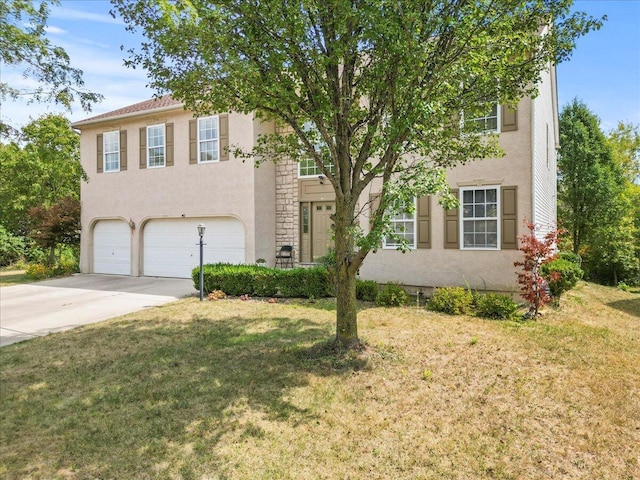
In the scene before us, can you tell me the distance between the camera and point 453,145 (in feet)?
21.1

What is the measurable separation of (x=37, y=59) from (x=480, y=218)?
9173 millimetres

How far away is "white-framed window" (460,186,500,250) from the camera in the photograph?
30.9 feet

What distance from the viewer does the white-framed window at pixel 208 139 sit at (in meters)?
13.5

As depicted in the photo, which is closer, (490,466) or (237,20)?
(490,466)

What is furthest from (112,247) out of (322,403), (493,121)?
(493,121)

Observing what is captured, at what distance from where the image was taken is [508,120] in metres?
9.25

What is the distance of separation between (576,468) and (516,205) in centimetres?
676

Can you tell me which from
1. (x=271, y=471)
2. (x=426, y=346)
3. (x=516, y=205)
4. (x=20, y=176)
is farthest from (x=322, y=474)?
(x=20, y=176)

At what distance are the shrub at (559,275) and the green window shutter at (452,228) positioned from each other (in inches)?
76.8

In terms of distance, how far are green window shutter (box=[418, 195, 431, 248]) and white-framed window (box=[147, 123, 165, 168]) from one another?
9.36 metres

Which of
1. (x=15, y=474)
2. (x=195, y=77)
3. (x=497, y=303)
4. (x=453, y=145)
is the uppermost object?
(x=195, y=77)

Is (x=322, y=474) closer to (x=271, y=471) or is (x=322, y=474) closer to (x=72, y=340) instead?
(x=271, y=471)

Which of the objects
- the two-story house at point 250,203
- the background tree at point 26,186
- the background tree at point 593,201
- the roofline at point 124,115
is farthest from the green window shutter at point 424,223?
the background tree at point 593,201

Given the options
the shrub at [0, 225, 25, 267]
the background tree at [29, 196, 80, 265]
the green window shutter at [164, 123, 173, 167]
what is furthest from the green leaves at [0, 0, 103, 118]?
the shrub at [0, 225, 25, 267]
